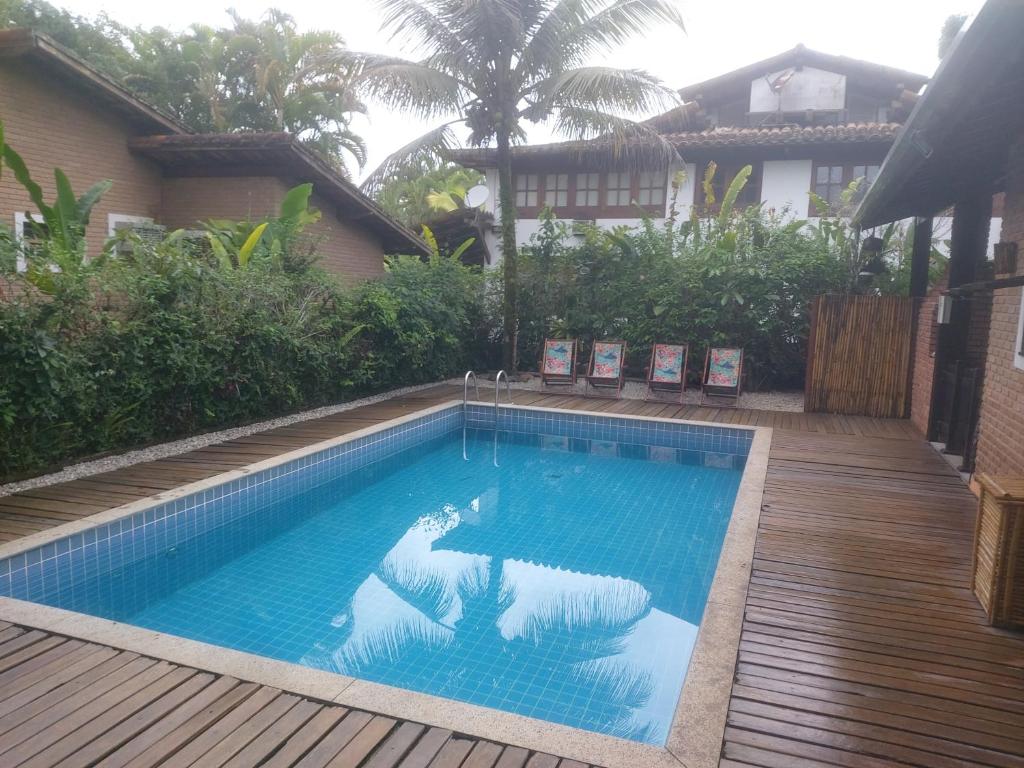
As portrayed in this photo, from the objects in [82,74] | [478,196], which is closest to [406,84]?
[82,74]

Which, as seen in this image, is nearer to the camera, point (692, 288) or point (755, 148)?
point (692, 288)

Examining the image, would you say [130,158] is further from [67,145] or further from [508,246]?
[508,246]

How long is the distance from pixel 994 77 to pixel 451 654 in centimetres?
412

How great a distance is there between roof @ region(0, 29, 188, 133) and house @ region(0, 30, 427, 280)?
14 mm

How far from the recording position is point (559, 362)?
464 inches

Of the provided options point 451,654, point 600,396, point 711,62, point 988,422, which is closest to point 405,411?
point 600,396

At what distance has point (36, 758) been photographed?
94.6 inches

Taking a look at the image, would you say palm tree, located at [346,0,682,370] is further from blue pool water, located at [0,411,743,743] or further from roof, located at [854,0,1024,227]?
blue pool water, located at [0,411,743,743]

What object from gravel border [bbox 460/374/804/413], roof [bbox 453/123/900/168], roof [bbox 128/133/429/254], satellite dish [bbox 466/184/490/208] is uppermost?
roof [bbox 453/123/900/168]

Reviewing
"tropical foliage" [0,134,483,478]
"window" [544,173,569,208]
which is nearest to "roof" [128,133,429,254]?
"tropical foliage" [0,134,483,478]

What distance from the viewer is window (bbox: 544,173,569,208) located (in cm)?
1797

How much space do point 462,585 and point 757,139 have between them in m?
14.3

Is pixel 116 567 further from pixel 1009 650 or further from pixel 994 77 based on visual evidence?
pixel 994 77

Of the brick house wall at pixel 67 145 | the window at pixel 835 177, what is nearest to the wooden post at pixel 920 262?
the window at pixel 835 177
